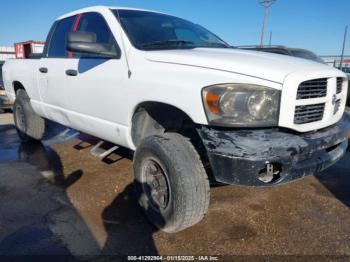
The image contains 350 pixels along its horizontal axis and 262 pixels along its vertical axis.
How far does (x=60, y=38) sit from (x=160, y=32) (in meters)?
1.71

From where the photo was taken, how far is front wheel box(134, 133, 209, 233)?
2346mm

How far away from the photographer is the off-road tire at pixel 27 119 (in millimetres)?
5051

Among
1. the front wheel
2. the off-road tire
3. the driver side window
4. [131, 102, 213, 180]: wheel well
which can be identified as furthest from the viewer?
the off-road tire

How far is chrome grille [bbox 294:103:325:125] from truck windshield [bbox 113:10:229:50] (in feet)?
4.28

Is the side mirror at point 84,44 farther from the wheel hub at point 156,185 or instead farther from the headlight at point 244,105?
the headlight at point 244,105

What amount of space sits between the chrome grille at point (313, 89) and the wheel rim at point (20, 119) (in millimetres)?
4572

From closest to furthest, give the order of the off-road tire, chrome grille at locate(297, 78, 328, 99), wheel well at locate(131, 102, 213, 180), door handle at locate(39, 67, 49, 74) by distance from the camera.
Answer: chrome grille at locate(297, 78, 328, 99)
wheel well at locate(131, 102, 213, 180)
door handle at locate(39, 67, 49, 74)
the off-road tire

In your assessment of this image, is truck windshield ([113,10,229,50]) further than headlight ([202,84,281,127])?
Yes

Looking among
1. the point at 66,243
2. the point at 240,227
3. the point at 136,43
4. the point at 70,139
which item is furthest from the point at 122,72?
the point at 70,139

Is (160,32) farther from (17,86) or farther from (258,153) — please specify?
(17,86)

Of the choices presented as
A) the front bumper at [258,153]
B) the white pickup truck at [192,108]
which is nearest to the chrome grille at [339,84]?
the white pickup truck at [192,108]

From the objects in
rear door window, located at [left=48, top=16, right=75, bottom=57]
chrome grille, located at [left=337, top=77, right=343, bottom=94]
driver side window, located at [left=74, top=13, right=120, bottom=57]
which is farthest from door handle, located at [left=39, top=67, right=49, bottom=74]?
chrome grille, located at [left=337, top=77, right=343, bottom=94]

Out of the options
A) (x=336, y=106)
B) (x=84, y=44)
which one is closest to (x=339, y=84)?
(x=336, y=106)

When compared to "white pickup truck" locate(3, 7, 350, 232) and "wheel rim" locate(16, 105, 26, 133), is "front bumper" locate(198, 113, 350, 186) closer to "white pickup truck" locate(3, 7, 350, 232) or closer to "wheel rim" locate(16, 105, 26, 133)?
"white pickup truck" locate(3, 7, 350, 232)
